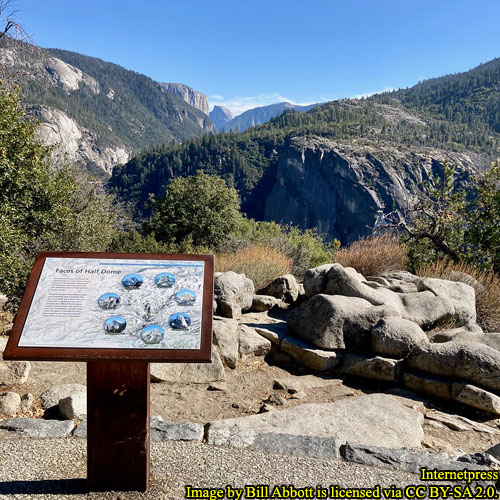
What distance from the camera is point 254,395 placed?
5270mm

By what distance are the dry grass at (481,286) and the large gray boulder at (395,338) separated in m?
2.40

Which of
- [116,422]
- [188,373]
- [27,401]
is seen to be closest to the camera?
[116,422]

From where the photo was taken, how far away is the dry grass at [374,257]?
944 cm

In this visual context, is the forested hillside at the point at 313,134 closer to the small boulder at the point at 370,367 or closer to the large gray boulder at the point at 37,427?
the small boulder at the point at 370,367

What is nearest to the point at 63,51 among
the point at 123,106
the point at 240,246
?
the point at 123,106

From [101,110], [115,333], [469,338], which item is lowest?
[469,338]

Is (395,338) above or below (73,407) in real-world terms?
above

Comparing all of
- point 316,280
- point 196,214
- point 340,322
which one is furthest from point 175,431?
point 196,214

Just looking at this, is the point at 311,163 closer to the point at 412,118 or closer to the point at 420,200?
the point at 412,118

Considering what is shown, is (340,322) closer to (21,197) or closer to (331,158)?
(21,197)

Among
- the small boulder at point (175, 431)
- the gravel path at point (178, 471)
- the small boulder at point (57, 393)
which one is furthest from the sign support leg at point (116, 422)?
the small boulder at point (57, 393)

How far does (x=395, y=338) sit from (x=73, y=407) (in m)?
4.00

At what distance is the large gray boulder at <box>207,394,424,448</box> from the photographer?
A: 398 centimetres

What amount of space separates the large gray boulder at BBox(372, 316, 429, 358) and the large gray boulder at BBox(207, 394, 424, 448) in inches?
42.5
